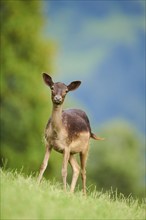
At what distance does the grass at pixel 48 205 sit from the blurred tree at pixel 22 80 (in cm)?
1485

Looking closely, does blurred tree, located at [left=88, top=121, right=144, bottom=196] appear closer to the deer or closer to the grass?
the deer

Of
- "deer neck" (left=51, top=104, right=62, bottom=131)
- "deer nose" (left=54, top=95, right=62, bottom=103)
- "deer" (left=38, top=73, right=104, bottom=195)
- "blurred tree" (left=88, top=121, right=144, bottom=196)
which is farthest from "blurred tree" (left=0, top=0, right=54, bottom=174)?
"deer nose" (left=54, top=95, right=62, bottom=103)

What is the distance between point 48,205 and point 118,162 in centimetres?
2747

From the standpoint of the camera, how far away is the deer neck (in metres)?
11.9

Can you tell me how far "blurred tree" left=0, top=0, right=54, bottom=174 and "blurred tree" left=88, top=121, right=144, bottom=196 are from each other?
8.79 meters

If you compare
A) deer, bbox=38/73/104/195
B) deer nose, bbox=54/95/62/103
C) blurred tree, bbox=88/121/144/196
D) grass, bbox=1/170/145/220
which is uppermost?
blurred tree, bbox=88/121/144/196

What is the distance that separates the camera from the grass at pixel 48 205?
9836 mm

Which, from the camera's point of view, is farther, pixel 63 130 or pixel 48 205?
pixel 63 130

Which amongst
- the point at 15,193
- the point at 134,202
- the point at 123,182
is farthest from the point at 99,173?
the point at 15,193

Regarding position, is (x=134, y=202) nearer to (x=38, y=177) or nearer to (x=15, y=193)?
(x=38, y=177)

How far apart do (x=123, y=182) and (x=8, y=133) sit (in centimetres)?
1160

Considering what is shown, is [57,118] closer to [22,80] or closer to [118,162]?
[22,80]

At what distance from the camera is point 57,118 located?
469 inches

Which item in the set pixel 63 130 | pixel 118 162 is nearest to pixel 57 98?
pixel 63 130
